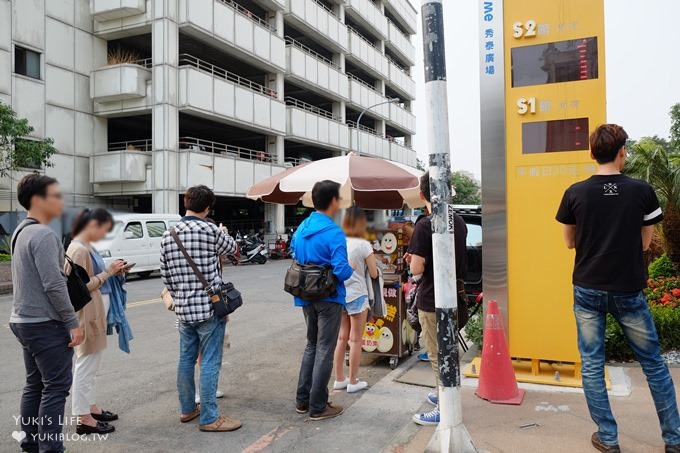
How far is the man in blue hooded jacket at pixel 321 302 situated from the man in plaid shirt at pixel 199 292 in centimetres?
59

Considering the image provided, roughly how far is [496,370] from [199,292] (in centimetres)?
254

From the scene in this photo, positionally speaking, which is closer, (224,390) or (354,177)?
(224,390)

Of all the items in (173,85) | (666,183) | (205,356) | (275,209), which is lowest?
(205,356)

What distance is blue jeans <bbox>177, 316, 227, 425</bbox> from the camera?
158 inches

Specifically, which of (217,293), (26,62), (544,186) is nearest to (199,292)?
(217,293)

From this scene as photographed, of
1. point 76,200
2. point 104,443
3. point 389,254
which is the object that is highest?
point 76,200

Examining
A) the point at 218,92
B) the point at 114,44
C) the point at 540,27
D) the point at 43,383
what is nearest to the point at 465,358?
the point at 540,27

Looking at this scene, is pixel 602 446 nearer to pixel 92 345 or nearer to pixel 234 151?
pixel 92 345

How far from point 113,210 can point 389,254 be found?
163 inches

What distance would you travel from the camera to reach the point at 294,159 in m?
30.3

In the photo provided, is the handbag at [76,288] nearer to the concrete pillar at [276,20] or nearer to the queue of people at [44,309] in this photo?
the queue of people at [44,309]

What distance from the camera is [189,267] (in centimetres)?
385

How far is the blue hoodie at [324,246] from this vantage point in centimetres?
400

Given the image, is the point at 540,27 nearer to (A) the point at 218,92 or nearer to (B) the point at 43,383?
(B) the point at 43,383
